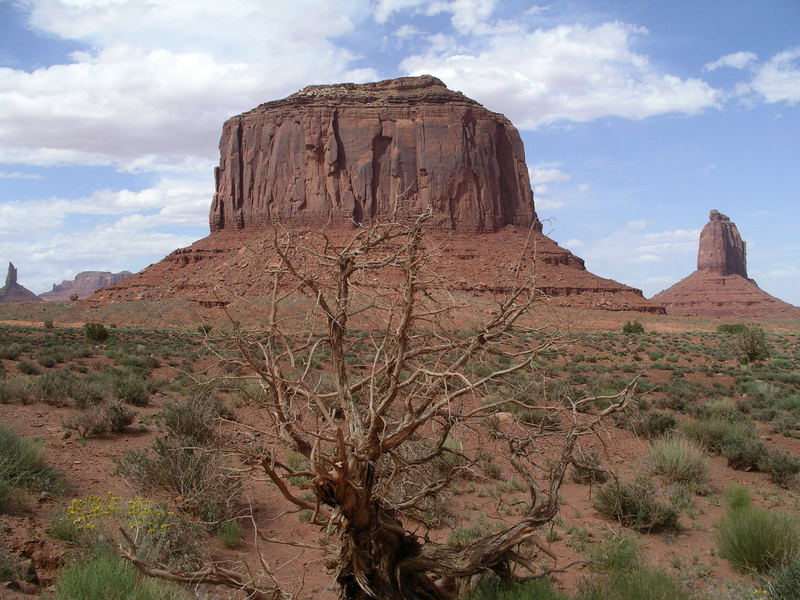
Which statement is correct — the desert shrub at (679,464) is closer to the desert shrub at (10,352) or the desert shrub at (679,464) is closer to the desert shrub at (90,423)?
the desert shrub at (90,423)

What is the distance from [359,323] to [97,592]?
265cm

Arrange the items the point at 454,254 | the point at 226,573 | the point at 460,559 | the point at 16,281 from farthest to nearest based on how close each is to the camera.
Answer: the point at 16,281
the point at 454,254
the point at 460,559
the point at 226,573

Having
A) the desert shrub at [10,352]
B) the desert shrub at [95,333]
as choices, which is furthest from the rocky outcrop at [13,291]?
the desert shrub at [10,352]

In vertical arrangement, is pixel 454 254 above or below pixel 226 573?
A: above

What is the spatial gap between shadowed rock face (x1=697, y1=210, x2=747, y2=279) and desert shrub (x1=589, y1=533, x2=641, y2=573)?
134732 millimetres

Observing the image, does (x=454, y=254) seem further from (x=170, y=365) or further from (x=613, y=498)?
(x=613, y=498)

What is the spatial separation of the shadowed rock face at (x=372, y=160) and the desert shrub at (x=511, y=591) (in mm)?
70493

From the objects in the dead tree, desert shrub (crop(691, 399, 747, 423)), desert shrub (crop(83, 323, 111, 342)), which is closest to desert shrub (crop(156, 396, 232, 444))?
the dead tree

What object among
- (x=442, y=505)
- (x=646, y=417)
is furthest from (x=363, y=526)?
(x=646, y=417)

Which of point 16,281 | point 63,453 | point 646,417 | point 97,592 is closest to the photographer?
→ point 97,592

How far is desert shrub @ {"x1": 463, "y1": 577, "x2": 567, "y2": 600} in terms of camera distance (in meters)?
4.57

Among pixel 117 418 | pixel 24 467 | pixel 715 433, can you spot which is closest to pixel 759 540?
pixel 715 433

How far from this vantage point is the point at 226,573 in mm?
4410

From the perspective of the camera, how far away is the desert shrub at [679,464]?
9125mm
